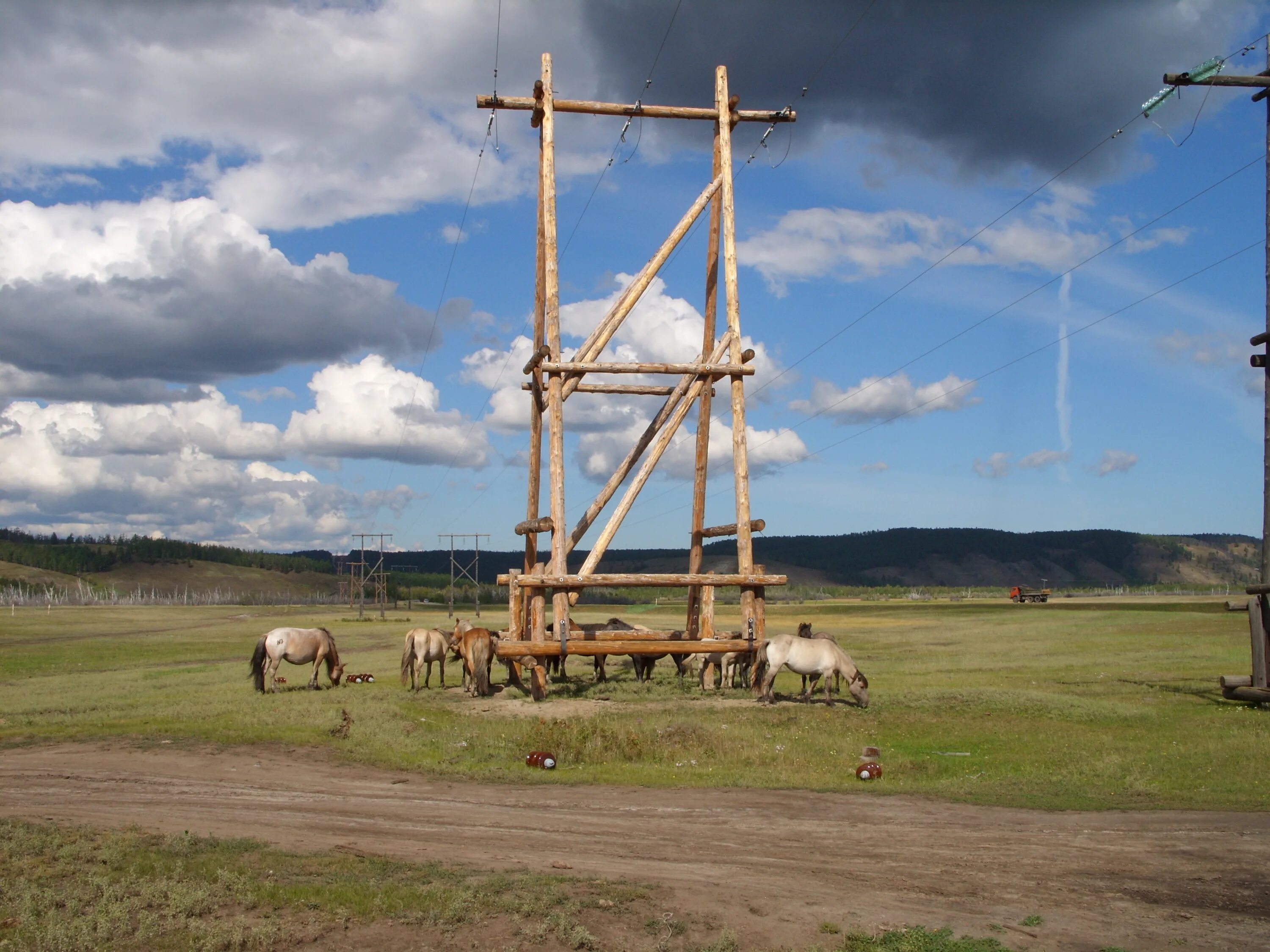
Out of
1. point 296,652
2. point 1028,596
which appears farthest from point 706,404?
point 1028,596

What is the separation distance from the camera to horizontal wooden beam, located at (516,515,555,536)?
24141 millimetres

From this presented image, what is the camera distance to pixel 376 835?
11.2 metres

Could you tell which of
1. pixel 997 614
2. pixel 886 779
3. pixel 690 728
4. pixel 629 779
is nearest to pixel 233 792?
pixel 629 779

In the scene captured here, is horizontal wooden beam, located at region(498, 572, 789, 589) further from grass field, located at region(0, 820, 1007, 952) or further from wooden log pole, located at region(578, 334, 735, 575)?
grass field, located at region(0, 820, 1007, 952)

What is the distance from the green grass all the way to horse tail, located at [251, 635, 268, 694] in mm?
15338

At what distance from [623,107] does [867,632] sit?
44078 millimetres

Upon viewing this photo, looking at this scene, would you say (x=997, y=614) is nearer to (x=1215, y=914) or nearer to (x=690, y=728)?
(x=690, y=728)

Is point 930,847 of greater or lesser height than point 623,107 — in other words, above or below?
below

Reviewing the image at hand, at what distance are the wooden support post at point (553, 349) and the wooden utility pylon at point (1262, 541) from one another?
14.4 metres

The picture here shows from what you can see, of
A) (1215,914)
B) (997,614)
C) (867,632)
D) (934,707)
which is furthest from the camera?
(997,614)

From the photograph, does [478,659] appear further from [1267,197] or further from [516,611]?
[1267,197]

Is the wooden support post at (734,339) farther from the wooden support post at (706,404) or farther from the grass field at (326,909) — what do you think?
the grass field at (326,909)

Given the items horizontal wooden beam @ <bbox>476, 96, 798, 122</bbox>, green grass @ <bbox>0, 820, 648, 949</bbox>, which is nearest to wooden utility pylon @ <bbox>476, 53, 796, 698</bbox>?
horizontal wooden beam @ <bbox>476, 96, 798, 122</bbox>

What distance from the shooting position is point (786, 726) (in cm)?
1975
